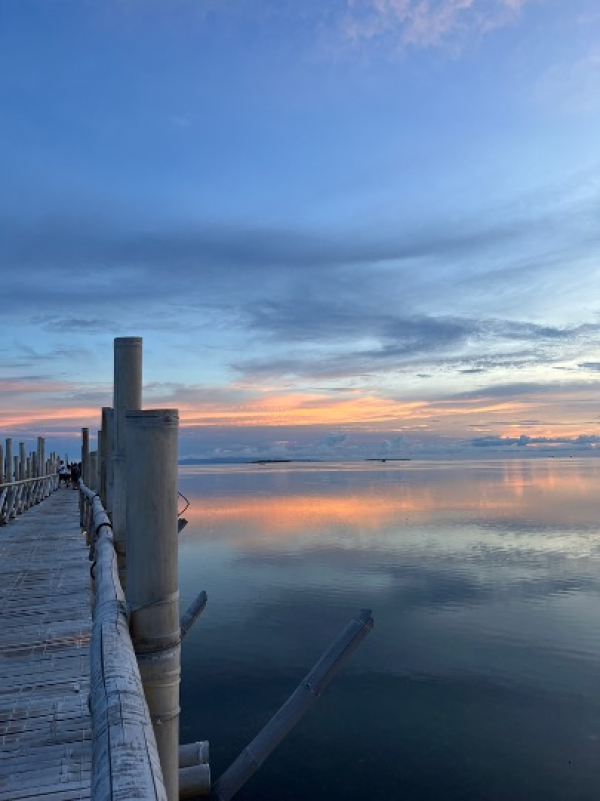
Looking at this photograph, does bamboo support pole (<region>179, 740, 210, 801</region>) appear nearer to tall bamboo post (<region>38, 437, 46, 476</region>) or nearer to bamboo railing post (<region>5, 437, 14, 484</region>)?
bamboo railing post (<region>5, 437, 14, 484</region>)

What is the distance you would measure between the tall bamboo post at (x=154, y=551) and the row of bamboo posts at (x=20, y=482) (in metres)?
16.8

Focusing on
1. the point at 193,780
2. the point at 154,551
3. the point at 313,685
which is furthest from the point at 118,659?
the point at 193,780

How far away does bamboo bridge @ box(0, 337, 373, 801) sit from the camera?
7.89ft

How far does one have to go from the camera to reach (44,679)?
5926 millimetres

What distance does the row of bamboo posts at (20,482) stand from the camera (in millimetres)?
20344

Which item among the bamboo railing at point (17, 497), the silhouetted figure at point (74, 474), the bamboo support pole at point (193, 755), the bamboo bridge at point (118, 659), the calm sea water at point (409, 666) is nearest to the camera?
the bamboo bridge at point (118, 659)

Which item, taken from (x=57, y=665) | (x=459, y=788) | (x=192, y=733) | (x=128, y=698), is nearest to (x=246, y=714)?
(x=192, y=733)

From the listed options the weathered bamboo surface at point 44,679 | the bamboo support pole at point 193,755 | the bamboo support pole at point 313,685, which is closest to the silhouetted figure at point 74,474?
the weathered bamboo surface at point 44,679

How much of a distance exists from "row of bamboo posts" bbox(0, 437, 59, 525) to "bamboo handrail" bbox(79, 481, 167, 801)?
1771 cm

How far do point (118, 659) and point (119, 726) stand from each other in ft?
2.51

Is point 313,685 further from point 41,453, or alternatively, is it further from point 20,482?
point 41,453

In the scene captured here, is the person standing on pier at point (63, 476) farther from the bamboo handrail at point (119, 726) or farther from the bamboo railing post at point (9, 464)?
the bamboo handrail at point (119, 726)

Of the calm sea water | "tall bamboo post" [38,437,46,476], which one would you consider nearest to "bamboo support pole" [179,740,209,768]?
the calm sea water

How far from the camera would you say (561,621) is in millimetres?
25266
